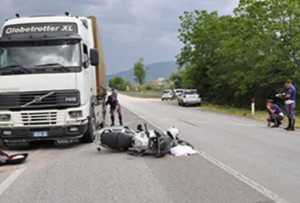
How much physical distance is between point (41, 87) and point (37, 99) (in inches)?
12.9

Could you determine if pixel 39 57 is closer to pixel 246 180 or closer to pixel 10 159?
pixel 10 159

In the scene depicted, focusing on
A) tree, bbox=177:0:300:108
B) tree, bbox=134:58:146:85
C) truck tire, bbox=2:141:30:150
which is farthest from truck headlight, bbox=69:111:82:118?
tree, bbox=134:58:146:85

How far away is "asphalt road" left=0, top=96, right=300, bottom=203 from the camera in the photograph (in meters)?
7.02

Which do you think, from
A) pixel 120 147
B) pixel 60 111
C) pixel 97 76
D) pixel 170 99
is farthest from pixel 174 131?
pixel 170 99

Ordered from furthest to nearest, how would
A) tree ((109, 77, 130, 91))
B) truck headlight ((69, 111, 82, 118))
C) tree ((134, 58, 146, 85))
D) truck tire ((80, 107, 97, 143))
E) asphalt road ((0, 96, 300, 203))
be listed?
tree ((109, 77, 130, 91)) → tree ((134, 58, 146, 85)) → truck tire ((80, 107, 97, 143)) → truck headlight ((69, 111, 82, 118)) → asphalt road ((0, 96, 300, 203))

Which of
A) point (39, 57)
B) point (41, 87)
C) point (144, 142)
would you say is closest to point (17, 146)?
point (41, 87)

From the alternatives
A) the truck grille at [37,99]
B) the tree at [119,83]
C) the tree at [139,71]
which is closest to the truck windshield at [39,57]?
the truck grille at [37,99]

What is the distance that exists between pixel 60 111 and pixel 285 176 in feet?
20.6

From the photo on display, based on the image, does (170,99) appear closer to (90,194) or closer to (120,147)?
(120,147)

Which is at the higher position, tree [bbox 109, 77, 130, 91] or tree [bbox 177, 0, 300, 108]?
tree [bbox 177, 0, 300, 108]

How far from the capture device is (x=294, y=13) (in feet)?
114

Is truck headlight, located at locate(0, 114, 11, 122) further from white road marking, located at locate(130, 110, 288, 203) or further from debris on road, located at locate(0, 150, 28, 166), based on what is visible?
white road marking, located at locate(130, 110, 288, 203)

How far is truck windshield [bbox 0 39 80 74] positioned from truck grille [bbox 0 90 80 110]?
60cm

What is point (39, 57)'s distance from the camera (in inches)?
504
